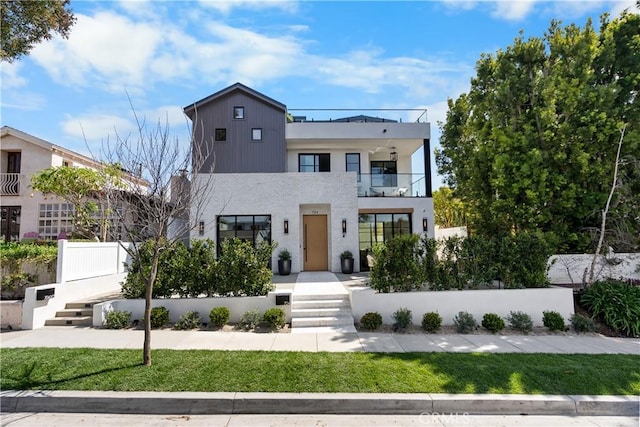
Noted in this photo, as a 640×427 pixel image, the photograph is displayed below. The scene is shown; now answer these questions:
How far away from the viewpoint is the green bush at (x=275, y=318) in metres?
7.44

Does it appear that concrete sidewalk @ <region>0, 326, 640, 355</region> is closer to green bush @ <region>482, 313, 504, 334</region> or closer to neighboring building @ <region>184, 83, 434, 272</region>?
green bush @ <region>482, 313, 504, 334</region>

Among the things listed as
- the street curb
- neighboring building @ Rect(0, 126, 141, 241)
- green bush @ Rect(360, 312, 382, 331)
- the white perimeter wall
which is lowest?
the street curb

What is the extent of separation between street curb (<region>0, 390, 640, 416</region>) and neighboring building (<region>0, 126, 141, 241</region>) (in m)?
14.2

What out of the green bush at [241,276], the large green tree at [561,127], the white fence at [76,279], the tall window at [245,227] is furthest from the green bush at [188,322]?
the large green tree at [561,127]

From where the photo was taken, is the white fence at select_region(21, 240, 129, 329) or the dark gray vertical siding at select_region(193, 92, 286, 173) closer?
the white fence at select_region(21, 240, 129, 329)

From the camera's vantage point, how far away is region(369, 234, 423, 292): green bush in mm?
8391

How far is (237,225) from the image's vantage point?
13.9 metres

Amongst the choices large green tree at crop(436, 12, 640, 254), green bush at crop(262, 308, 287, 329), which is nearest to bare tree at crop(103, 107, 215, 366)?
green bush at crop(262, 308, 287, 329)

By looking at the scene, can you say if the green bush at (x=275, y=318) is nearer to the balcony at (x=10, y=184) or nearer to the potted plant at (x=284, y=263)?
the potted plant at (x=284, y=263)

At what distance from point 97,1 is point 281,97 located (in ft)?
33.8

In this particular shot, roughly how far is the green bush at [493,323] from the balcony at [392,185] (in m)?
8.29

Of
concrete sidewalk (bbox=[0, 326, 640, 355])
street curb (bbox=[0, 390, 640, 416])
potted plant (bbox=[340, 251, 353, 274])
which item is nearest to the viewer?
street curb (bbox=[0, 390, 640, 416])

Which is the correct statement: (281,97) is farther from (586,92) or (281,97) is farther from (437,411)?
(437,411)

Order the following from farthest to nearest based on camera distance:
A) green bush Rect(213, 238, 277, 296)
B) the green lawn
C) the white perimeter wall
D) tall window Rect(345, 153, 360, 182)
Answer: tall window Rect(345, 153, 360, 182)
green bush Rect(213, 238, 277, 296)
the white perimeter wall
the green lawn
